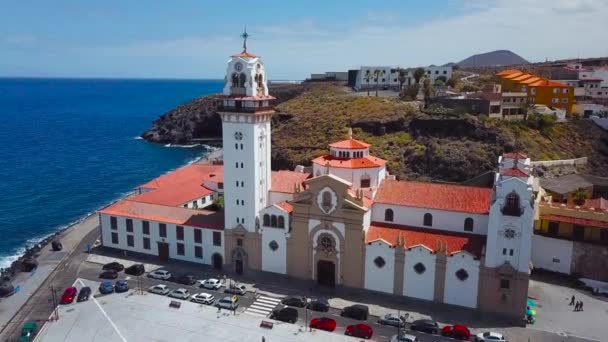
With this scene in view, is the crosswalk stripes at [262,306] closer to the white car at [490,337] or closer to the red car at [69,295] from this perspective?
the red car at [69,295]

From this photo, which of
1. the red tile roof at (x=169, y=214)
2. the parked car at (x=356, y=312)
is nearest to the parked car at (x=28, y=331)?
the red tile roof at (x=169, y=214)

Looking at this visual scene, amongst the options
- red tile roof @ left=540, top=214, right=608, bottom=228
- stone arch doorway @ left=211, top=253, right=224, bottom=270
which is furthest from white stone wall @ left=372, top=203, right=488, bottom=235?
stone arch doorway @ left=211, top=253, right=224, bottom=270

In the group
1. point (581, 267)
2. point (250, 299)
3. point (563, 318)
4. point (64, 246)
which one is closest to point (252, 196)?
point (250, 299)

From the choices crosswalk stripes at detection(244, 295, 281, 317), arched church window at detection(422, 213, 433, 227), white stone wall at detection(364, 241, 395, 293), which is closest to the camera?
crosswalk stripes at detection(244, 295, 281, 317)

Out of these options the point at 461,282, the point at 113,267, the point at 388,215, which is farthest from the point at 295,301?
the point at 113,267

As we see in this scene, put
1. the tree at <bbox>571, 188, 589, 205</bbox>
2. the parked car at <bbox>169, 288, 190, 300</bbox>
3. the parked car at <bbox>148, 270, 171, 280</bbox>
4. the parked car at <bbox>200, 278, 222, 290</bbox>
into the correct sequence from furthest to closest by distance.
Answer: the tree at <bbox>571, 188, 589, 205</bbox>
the parked car at <bbox>148, 270, 171, 280</bbox>
the parked car at <bbox>200, 278, 222, 290</bbox>
the parked car at <bbox>169, 288, 190, 300</bbox>

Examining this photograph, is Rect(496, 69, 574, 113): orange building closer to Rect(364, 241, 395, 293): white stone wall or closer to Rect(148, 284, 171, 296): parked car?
Rect(364, 241, 395, 293): white stone wall

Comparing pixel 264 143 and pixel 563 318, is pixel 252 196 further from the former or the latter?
pixel 563 318
